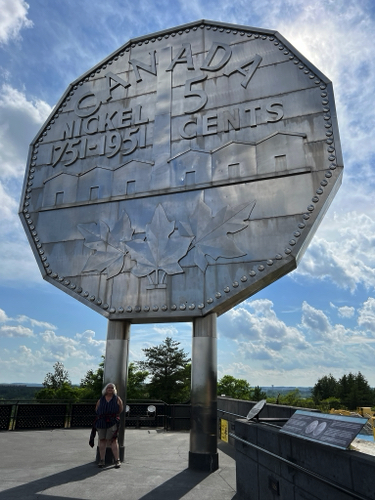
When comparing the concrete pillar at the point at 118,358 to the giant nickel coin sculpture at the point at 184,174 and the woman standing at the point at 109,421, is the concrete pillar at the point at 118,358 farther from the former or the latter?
the woman standing at the point at 109,421

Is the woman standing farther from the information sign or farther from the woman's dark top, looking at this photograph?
the information sign

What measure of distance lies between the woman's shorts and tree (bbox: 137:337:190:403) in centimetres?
3403

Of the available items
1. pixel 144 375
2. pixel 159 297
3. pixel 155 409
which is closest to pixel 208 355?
pixel 159 297

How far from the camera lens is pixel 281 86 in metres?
9.45

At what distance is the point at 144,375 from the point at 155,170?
3788 centimetres

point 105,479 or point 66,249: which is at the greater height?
point 66,249

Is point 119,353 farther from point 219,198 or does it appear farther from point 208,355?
point 219,198

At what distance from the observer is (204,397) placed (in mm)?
7629

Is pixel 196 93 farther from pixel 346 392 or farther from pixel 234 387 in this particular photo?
pixel 346 392

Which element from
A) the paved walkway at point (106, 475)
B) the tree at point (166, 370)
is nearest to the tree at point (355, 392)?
the tree at point (166, 370)

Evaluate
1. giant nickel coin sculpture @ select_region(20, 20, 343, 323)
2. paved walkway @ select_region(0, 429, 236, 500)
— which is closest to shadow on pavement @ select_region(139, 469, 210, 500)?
paved walkway @ select_region(0, 429, 236, 500)

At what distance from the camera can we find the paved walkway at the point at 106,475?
5.88m

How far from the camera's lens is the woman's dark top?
7418 mm

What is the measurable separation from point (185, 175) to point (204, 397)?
5.18 metres
